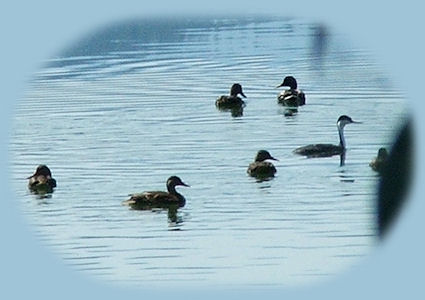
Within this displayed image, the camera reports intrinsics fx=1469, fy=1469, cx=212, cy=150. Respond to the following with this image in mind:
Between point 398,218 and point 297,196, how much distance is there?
14.8 ft

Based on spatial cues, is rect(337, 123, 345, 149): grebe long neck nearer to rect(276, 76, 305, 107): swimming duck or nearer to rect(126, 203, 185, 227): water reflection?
rect(276, 76, 305, 107): swimming duck

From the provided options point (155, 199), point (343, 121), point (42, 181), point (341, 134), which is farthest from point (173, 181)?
point (343, 121)

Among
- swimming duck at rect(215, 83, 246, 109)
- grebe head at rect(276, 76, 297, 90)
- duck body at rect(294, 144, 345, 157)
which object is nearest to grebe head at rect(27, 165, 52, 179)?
duck body at rect(294, 144, 345, 157)

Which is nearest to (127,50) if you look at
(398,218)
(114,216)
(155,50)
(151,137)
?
(155,50)

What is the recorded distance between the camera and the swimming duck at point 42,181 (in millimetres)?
11492

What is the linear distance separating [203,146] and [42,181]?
6.50 feet

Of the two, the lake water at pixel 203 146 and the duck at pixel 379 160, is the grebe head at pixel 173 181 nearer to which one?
the lake water at pixel 203 146

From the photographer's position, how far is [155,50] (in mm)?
19781

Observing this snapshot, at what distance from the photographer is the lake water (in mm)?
9312

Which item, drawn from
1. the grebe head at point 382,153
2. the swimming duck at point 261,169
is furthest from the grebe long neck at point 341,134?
the swimming duck at point 261,169

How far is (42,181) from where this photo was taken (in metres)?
11.6

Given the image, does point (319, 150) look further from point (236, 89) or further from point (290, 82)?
point (290, 82)

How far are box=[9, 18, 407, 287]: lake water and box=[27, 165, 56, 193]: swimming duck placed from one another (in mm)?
83

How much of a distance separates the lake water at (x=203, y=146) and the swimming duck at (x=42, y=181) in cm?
8
